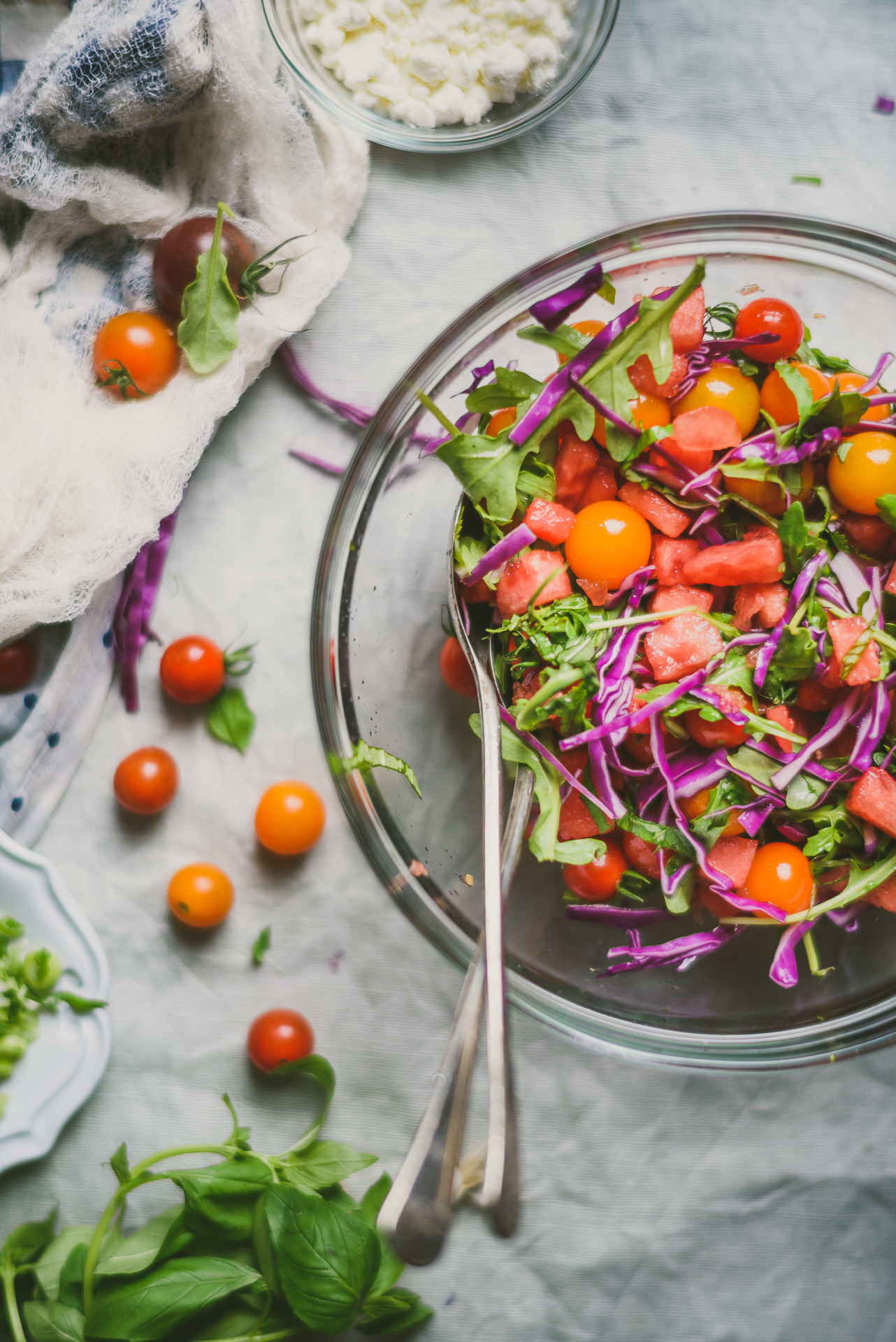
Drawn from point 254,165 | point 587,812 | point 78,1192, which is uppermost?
point 254,165

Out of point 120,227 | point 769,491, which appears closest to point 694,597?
point 769,491

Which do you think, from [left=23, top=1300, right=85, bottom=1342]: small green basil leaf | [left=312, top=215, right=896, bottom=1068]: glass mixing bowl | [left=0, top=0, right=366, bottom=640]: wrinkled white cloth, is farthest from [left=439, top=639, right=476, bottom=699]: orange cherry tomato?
[left=23, top=1300, right=85, bottom=1342]: small green basil leaf

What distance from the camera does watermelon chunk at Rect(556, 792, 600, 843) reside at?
103 cm

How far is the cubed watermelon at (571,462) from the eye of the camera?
0.99m

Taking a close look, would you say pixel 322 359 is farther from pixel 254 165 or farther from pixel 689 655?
pixel 689 655

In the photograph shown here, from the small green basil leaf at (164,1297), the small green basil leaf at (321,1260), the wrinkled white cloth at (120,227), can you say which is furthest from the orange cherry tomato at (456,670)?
the small green basil leaf at (164,1297)

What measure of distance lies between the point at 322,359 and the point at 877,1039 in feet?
3.67

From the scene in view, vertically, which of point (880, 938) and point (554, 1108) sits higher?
point (880, 938)

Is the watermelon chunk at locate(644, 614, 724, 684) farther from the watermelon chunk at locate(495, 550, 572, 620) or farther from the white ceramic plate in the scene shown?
the white ceramic plate

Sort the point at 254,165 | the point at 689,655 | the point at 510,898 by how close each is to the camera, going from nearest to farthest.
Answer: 1. the point at 689,655
2. the point at 510,898
3. the point at 254,165

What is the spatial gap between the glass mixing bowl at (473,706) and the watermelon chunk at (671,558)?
11.8 inches

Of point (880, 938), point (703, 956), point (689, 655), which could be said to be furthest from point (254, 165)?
point (880, 938)

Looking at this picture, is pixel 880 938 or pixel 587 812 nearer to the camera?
pixel 587 812

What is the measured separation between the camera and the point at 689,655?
96 cm
